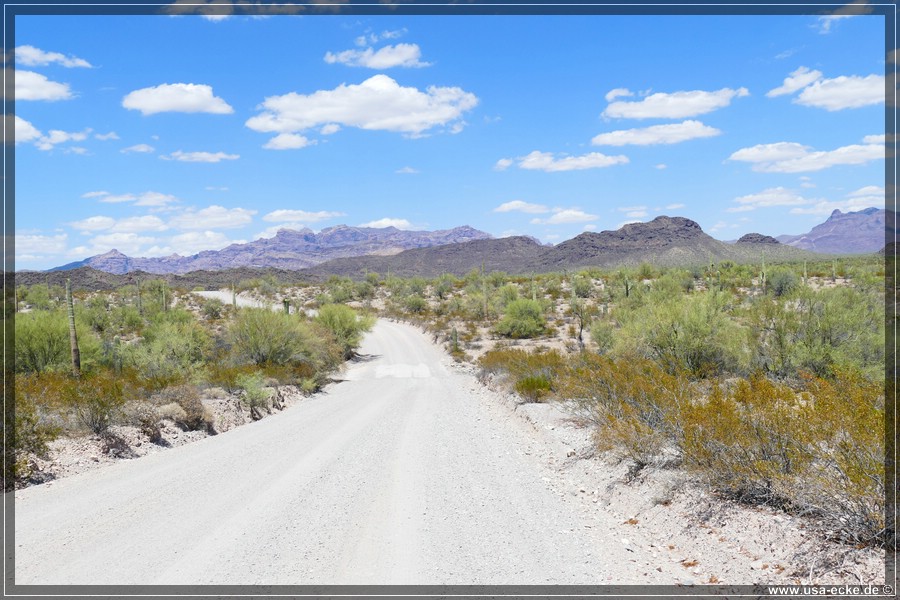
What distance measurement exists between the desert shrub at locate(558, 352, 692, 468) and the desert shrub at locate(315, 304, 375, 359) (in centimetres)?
2647

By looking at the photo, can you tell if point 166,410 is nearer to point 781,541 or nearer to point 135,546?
point 135,546

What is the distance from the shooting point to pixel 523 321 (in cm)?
4041

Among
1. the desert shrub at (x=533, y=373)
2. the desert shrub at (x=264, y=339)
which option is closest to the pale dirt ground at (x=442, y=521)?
the desert shrub at (x=533, y=373)

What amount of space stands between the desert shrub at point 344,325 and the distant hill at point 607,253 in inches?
2997

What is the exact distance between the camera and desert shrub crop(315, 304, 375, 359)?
36759 millimetres

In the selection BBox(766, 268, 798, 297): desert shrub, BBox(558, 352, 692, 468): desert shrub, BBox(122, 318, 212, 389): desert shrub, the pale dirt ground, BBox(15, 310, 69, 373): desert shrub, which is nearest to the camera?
the pale dirt ground

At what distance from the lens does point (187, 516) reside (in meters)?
7.92

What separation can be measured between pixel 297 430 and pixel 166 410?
3.61 meters

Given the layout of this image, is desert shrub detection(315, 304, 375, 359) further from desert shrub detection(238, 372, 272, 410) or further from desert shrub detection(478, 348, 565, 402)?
desert shrub detection(238, 372, 272, 410)

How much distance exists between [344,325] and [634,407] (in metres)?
29.9

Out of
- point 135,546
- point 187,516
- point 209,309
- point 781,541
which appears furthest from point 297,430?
point 209,309

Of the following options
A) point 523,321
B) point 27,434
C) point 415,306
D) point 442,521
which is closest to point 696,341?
point 442,521

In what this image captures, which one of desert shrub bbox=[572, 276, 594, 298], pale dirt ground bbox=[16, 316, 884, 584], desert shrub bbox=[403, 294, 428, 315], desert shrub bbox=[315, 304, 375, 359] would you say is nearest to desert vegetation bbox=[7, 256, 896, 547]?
desert shrub bbox=[315, 304, 375, 359]

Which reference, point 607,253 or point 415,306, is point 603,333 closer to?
point 415,306
